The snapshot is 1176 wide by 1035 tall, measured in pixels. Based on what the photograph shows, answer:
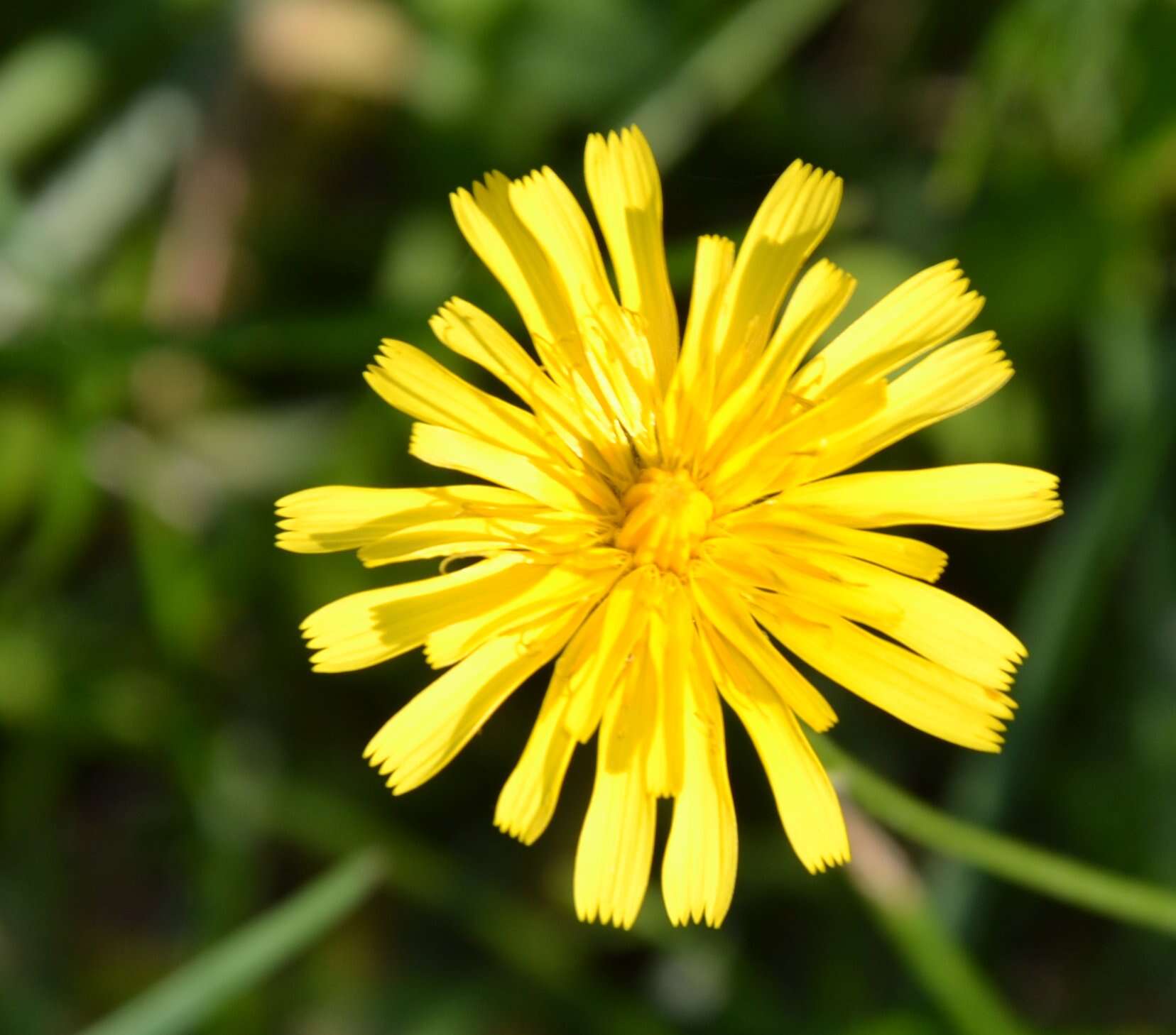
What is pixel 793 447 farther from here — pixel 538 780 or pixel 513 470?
pixel 538 780

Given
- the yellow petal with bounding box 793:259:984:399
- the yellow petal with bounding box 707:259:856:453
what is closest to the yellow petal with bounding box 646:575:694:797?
the yellow petal with bounding box 707:259:856:453

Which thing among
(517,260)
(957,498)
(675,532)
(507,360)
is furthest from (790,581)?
(517,260)

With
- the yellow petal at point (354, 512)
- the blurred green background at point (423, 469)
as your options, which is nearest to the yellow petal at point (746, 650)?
the yellow petal at point (354, 512)

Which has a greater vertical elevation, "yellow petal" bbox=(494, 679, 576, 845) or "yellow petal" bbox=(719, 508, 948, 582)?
"yellow petal" bbox=(719, 508, 948, 582)

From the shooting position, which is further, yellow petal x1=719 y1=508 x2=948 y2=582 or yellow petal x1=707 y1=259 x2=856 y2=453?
yellow petal x1=707 y1=259 x2=856 y2=453

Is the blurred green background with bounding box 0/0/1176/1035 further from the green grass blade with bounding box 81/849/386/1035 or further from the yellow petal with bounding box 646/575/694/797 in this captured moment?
the yellow petal with bounding box 646/575/694/797

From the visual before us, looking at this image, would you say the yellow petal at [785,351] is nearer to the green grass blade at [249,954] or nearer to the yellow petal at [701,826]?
the yellow petal at [701,826]
